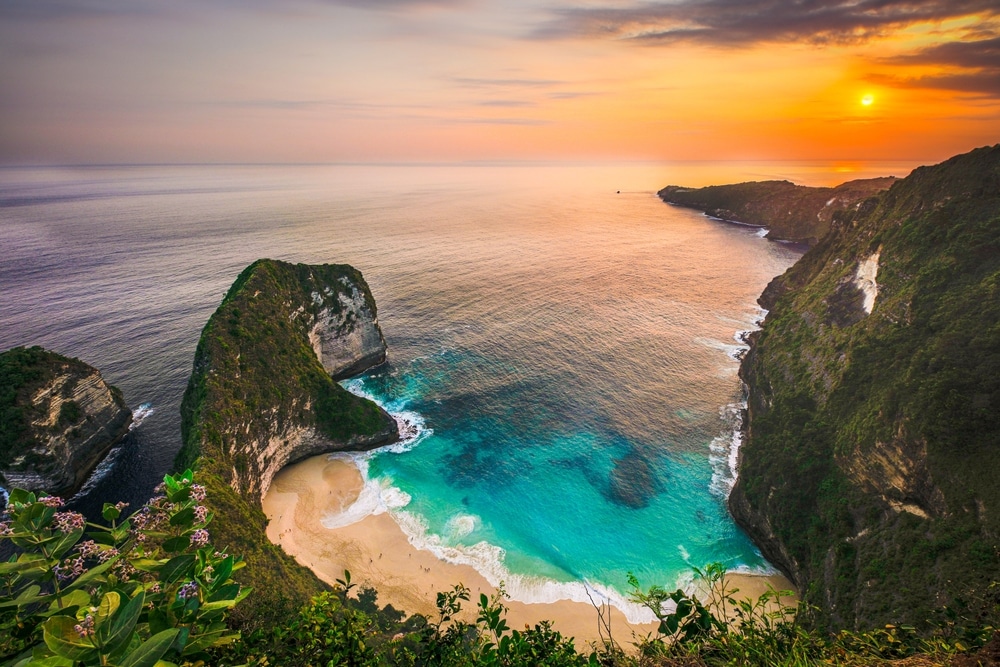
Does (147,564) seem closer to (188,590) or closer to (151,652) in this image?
(188,590)

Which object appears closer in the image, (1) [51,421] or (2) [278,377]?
(1) [51,421]

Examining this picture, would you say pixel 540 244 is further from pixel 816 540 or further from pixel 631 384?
pixel 816 540

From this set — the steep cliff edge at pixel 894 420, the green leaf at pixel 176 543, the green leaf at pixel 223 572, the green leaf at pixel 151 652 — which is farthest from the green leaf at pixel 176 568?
the steep cliff edge at pixel 894 420

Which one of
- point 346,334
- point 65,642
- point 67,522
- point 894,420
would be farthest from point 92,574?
point 346,334

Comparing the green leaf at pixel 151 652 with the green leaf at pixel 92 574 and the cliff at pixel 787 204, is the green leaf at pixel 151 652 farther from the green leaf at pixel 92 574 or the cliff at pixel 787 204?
the cliff at pixel 787 204

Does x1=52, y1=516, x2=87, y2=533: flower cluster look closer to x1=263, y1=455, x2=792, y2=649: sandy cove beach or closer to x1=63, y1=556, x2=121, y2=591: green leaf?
x1=63, y1=556, x2=121, y2=591: green leaf

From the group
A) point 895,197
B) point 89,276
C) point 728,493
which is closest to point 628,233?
point 895,197

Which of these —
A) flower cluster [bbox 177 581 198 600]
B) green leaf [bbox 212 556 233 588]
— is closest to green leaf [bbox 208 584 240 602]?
green leaf [bbox 212 556 233 588]
